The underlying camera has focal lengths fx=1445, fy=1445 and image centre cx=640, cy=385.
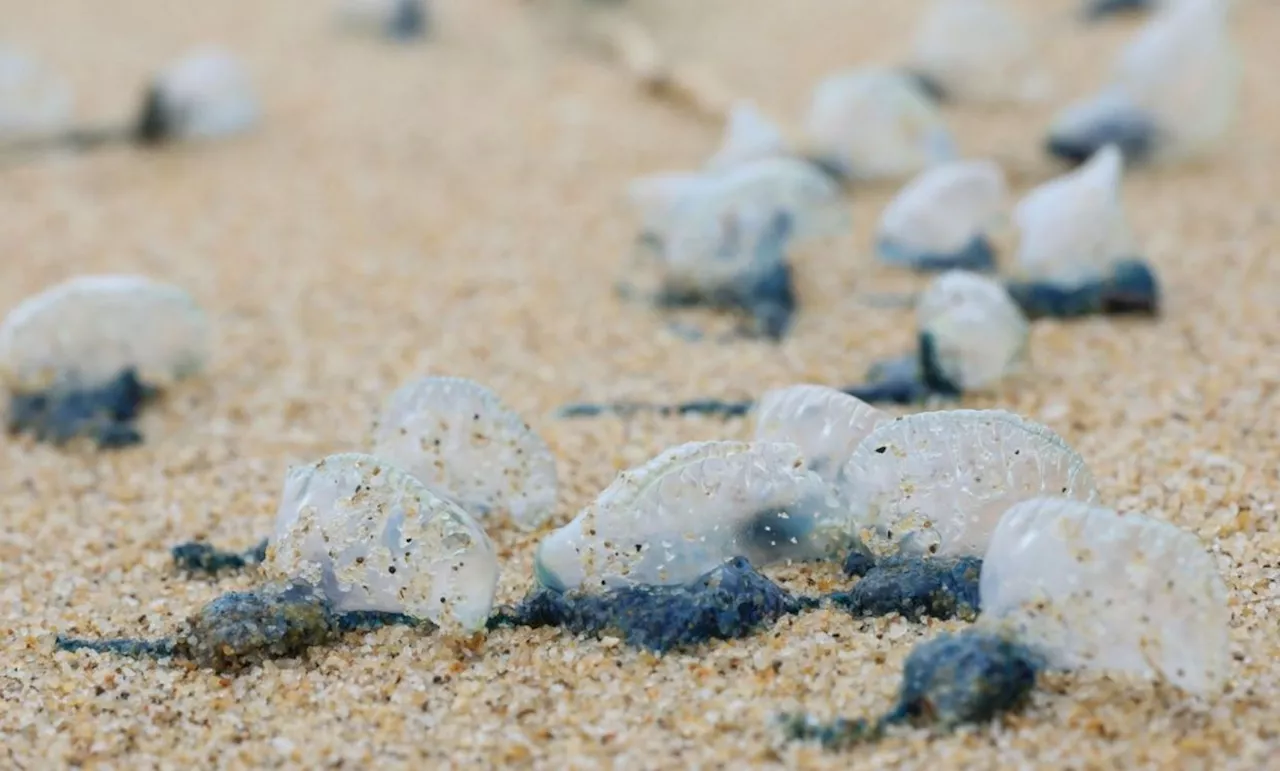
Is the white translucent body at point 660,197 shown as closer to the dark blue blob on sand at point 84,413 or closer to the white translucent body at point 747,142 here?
the white translucent body at point 747,142

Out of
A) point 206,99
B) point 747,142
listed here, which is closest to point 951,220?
point 747,142

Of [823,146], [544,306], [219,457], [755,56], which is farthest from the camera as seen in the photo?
[755,56]

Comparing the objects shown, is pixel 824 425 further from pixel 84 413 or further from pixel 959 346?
pixel 84 413

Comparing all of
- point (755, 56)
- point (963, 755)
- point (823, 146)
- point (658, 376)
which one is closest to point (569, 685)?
point (963, 755)

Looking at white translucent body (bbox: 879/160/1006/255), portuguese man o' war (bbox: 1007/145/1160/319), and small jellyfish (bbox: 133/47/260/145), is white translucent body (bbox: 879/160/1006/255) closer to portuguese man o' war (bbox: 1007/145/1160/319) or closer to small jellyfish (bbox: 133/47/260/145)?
portuguese man o' war (bbox: 1007/145/1160/319)

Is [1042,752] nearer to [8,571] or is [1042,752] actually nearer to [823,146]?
[8,571]

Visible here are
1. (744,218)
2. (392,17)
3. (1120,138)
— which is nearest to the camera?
(744,218)
